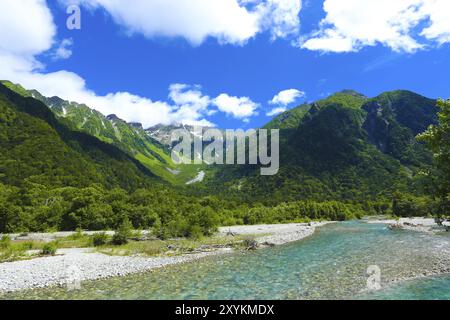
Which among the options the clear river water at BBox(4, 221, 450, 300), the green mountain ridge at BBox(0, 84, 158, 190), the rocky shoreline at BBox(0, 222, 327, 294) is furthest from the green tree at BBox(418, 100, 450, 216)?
the green mountain ridge at BBox(0, 84, 158, 190)

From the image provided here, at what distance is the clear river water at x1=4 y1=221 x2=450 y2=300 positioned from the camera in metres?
22.1

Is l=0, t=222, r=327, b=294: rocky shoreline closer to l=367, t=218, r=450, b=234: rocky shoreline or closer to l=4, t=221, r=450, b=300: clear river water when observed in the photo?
l=4, t=221, r=450, b=300: clear river water

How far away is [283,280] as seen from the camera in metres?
26.4

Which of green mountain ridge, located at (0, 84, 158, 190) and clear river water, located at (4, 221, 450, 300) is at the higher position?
green mountain ridge, located at (0, 84, 158, 190)

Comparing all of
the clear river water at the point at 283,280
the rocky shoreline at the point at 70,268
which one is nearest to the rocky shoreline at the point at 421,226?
the clear river water at the point at 283,280

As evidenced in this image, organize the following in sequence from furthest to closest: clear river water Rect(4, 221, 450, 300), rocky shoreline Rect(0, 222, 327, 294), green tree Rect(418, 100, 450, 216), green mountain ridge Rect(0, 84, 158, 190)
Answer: green mountain ridge Rect(0, 84, 158, 190), rocky shoreline Rect(0, 222, 327, 294), clear river water Rect(4, 221, 450, 300), green tree Rect(418, 100, 450, 216)

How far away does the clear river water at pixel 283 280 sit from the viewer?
2208cm

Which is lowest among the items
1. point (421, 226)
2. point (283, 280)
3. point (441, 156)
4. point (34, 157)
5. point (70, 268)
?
point (70, 268)

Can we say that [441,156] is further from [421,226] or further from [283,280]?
[421,226]

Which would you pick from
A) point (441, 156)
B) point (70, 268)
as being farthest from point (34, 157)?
point (441, 156)

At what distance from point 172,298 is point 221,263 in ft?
45.4

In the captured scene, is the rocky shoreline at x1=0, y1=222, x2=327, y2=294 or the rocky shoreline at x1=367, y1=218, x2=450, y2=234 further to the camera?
the rocky shoreline at x1=367, y1=218, x2=450, y2=234
